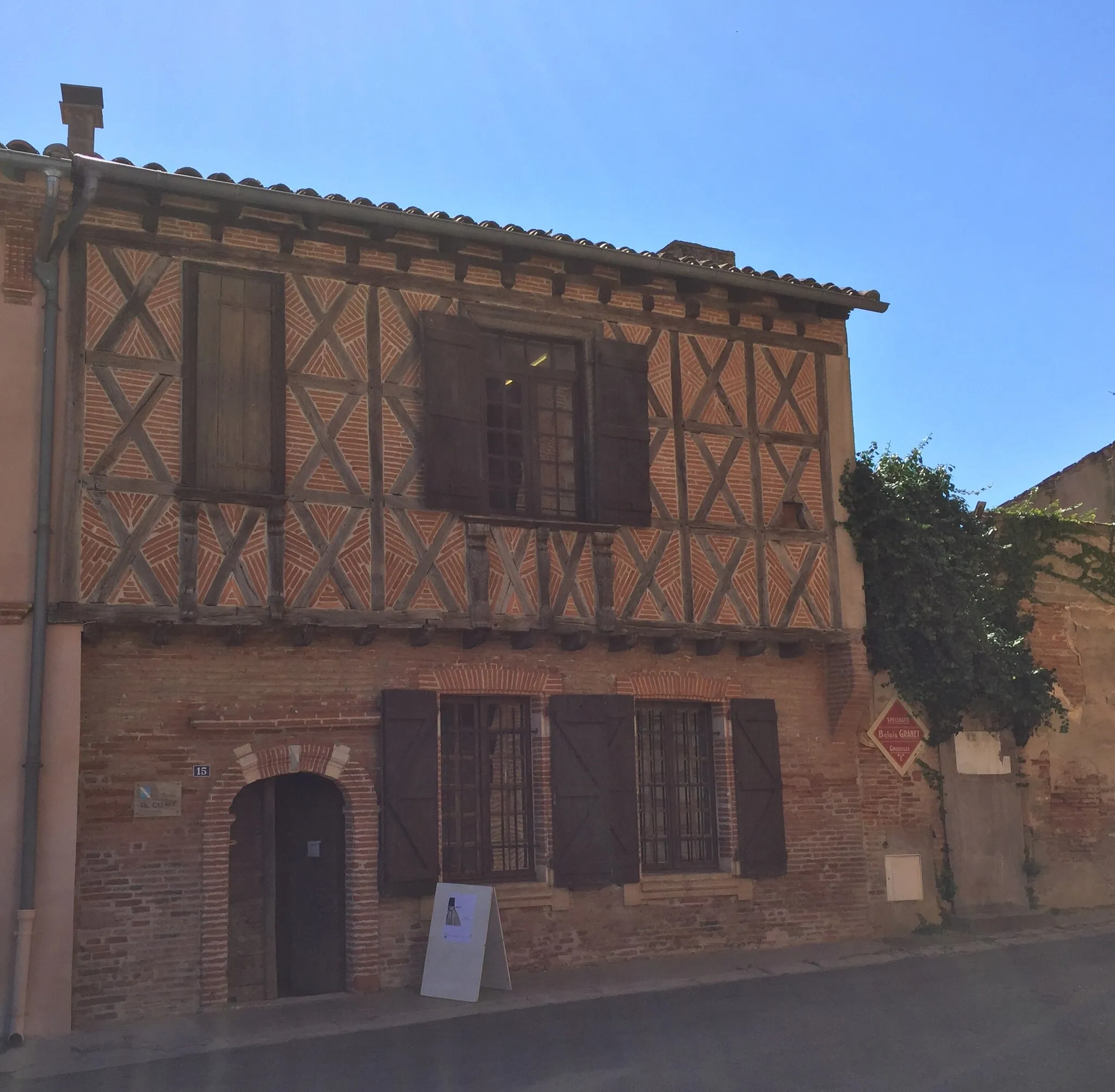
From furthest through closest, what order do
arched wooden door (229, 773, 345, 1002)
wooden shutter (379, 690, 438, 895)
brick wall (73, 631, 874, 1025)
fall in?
1. wooden shutter (379, 690, 438, 895)
2. arched wooden door (229, 773, 345, 1002)
3. brick wall (73, 631, 874, 1025)

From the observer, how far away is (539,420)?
12102mm

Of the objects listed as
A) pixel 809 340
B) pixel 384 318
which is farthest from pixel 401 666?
pixel 809 340

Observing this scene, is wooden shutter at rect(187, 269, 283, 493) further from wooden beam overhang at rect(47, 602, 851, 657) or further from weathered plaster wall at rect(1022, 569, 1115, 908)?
weathered plaster wall at rect(1022, 569, 1115, 908)

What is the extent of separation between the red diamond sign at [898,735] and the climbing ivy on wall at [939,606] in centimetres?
21

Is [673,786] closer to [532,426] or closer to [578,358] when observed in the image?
[532,426]

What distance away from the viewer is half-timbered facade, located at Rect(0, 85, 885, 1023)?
988 centimetres

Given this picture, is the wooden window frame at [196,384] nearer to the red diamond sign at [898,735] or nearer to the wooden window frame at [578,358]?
the wooden window frame at [578,358]

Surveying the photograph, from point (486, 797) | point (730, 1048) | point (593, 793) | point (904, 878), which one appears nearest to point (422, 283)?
point (486, 797)

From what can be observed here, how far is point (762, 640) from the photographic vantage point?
1252 cm

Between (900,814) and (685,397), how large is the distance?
4887 millimetres

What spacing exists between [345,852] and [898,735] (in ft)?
19.7

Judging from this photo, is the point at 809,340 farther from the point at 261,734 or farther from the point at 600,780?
the point at 261,734

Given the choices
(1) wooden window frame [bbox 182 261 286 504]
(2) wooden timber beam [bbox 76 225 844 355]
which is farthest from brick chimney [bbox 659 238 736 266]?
(1) wooden window frame [bbox 182 261 286 504]

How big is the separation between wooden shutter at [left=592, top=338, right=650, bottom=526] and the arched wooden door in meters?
3.63
